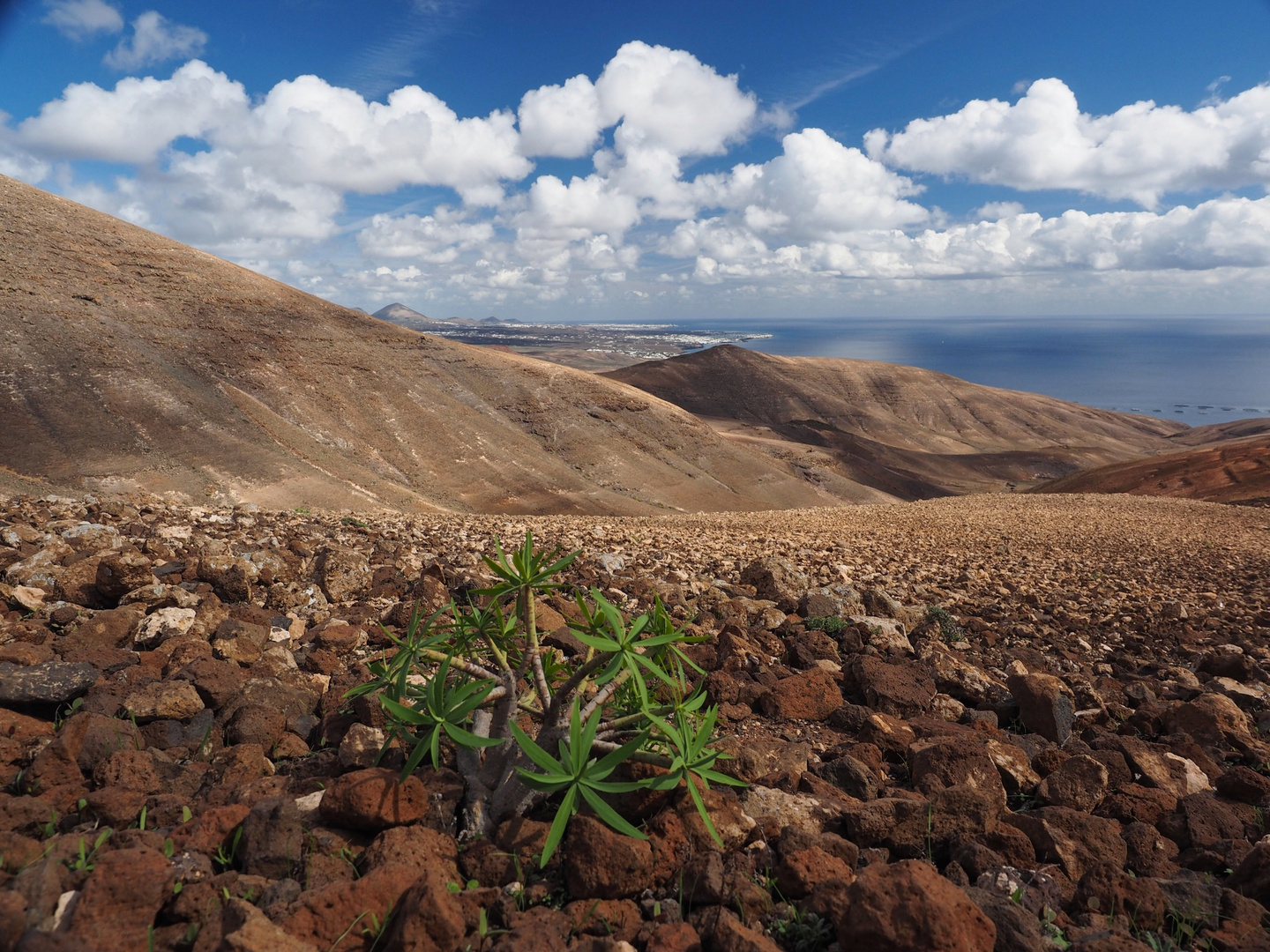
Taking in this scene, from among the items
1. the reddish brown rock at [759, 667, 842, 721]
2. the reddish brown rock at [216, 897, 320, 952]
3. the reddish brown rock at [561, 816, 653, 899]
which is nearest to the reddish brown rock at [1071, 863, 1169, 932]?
the reddish brown rock at [561, 816, 653, 899]

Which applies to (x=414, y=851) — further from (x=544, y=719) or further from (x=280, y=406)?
(x=280, y=406)

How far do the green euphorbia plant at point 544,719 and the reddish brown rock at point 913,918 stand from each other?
0.49m

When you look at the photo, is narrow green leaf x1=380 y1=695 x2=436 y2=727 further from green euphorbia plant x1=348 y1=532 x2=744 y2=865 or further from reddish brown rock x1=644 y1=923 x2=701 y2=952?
reddish brown rock x1=644 y1=923 x2=701 y2=952

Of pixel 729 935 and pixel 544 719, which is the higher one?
pixel 544 719

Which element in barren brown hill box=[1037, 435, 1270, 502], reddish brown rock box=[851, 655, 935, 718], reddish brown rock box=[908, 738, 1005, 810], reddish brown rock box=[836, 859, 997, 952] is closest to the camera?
reddish brown rock box=[836, 859, 997, 952]

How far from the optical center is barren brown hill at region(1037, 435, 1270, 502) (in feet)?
105

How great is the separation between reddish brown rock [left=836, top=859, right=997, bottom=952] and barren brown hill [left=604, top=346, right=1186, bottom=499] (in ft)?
256

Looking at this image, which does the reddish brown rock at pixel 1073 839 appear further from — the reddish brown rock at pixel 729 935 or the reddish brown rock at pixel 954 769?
the reddish brown rock at pixel 729 935

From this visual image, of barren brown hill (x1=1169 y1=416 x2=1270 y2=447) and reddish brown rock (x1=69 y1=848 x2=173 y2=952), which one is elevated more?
reddish brown rock (x1=69 y1=848 x2=173 y2=952)

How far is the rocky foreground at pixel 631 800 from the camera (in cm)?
201

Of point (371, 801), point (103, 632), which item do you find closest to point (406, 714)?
point (371, 801)

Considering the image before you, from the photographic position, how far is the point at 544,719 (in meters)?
2.68

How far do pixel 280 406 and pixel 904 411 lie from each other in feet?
317

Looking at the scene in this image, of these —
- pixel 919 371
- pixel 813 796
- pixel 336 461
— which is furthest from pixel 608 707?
pixel 919 371
